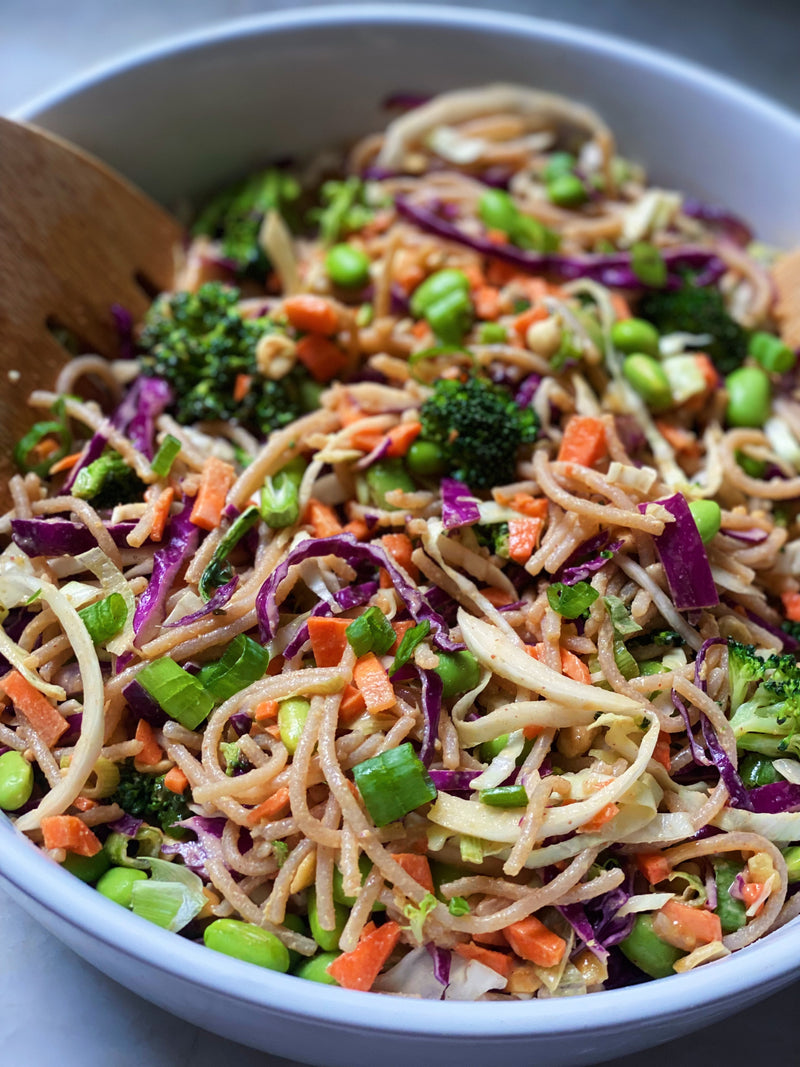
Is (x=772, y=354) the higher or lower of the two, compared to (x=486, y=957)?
higher

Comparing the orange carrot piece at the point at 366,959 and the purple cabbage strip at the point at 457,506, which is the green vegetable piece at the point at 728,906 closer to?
the orange carrot piece at the point at 366,959

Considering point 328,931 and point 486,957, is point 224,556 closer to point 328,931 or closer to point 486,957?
point 328,931

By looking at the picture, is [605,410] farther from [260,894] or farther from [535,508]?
[260,894]

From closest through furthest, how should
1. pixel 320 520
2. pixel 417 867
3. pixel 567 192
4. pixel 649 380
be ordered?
1. pixel 417 867
2. pixel 320 520
3. pixel 649 380
4. pixel 567 192

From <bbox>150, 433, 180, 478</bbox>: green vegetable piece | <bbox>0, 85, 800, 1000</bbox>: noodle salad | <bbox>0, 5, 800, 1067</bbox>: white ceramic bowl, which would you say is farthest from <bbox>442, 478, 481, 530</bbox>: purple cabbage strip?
<bbox>0, 5, 800, 1067</bbox>: white ceramic bowl

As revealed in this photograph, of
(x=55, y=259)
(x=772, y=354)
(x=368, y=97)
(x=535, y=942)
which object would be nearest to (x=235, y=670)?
(x=535, y=942)

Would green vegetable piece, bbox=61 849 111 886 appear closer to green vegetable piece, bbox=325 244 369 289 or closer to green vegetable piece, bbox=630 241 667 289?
green vegetable piece, bbox=325 244 369 289

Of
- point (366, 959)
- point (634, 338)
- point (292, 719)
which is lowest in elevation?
point (366, 959)
